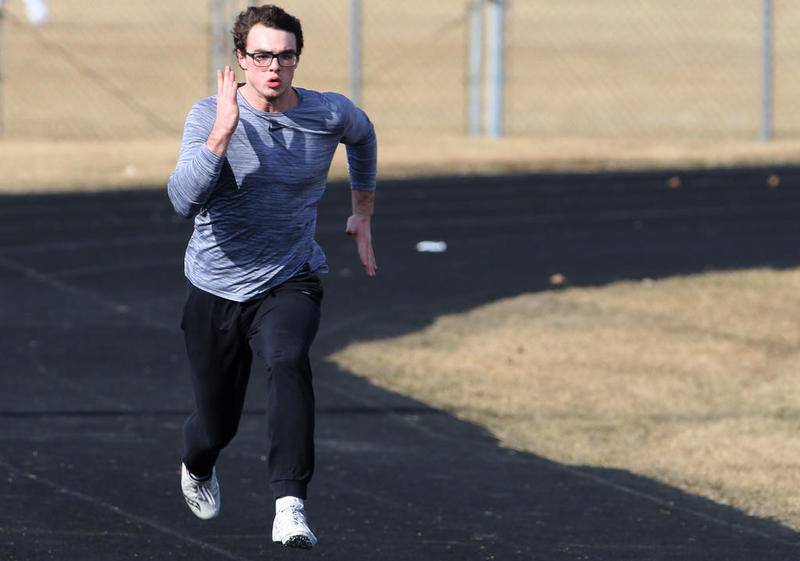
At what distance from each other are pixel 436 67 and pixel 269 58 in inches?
1413

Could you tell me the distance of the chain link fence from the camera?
3516 centimetres

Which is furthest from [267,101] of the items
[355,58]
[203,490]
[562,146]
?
[562,146]

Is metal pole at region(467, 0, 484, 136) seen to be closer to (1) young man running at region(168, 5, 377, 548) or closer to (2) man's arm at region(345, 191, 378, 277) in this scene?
(2) man's arm at region(345, 191, 378, 277)

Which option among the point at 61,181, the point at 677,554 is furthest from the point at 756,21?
the point at 677,554

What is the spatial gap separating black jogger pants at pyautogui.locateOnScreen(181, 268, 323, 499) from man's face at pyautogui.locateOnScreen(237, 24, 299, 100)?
2.56 ft

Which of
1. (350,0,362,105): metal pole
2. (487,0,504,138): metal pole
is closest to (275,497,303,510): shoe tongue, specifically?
(350,0,362,105): metal pole

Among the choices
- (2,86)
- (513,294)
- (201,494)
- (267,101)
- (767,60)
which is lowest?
(2,86)

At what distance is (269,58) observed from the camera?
22.4 feet

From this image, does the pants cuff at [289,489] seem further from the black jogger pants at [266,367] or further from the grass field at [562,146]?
the grass field at [562,146]

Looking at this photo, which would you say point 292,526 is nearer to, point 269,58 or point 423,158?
point 269,58

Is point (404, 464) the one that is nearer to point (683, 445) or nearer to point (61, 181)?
point (683, 445)

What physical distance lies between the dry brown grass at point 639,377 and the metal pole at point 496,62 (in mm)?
13285

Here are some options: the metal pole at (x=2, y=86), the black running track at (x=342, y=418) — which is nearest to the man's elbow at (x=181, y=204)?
the black running track at (x=342, y=418)

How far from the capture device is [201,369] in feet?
24.0
